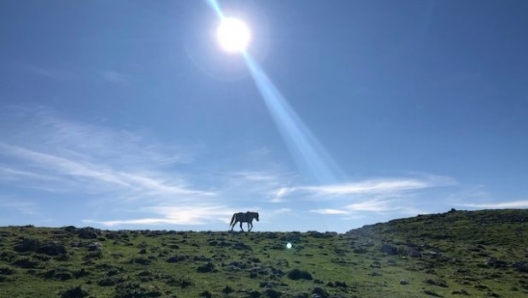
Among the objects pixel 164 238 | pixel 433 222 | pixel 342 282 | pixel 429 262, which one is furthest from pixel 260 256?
pixel 433 222

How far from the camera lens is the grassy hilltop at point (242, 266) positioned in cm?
2945

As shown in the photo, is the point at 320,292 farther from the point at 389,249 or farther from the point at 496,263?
the point at 496,263

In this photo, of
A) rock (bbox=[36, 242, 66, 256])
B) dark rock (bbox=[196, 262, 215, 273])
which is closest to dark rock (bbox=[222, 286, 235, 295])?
dark rock (bbox=[196, 262, 215, 273])

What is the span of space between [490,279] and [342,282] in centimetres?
1835

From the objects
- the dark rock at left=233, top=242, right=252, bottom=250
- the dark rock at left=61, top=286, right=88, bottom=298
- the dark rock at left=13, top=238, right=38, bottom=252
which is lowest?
the dark rock at left=61, top=286, right=88, bottom=298

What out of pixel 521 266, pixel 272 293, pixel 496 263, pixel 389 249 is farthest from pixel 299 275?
pixel 521 266

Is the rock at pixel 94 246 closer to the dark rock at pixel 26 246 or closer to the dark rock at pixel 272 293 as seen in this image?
the dark rock at pixel 26 246

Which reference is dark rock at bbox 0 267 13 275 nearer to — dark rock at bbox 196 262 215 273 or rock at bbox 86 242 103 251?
rock at bbox 86 242 103 251

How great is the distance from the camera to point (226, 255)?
136 feet

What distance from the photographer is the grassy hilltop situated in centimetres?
2945

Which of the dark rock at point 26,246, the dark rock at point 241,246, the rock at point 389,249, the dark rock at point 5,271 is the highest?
the rock at point 389,249

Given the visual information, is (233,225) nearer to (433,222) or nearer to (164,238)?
(164,238)

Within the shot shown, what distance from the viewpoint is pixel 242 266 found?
1448 inches

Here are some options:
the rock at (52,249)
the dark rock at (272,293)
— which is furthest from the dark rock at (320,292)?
the rock at (52,249)
